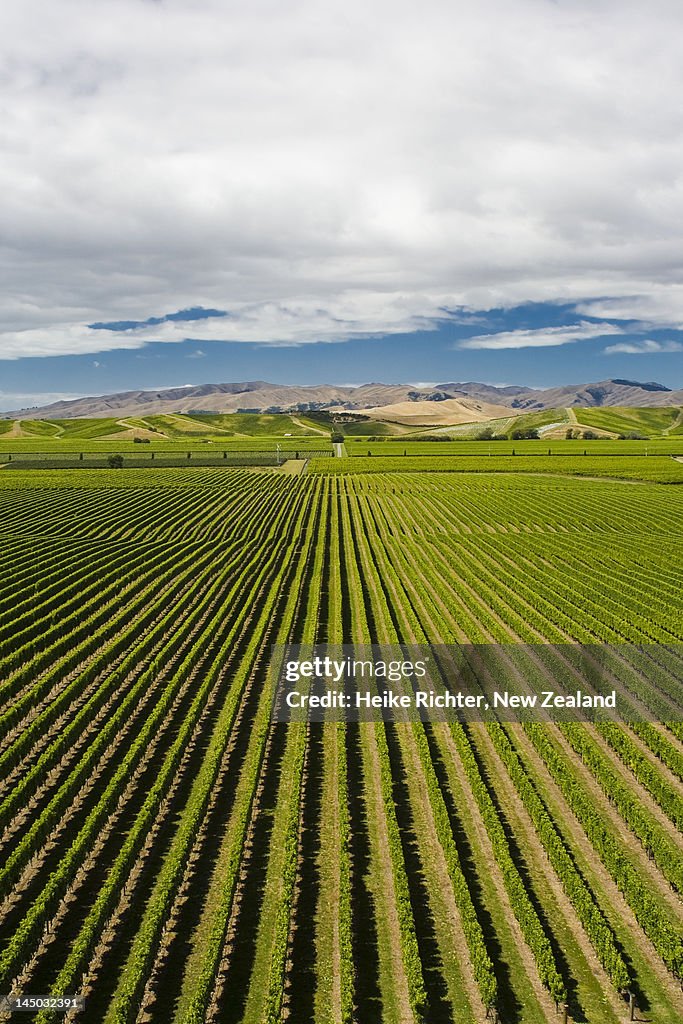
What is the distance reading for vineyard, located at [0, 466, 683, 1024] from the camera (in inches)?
555

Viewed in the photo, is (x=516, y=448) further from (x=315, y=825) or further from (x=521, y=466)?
(x=315, y=825)

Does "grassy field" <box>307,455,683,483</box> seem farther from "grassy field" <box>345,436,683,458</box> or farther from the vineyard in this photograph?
the vineyard

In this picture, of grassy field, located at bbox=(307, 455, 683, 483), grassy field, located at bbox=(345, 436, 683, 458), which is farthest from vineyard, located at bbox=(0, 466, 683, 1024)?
grassy field, located at bbox=(345, 436, 683, 458)

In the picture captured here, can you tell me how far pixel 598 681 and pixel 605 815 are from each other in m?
10.1

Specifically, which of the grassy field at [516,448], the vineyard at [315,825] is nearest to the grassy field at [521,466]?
the grassy field at [516,448]

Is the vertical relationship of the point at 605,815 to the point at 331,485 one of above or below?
below

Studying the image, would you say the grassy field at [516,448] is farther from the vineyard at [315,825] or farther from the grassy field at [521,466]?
the vineyard at [315,825]

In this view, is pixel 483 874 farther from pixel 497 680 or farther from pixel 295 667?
pixel 295 667

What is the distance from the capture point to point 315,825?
19438 mm

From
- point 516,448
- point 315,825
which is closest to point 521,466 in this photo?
point 516,448

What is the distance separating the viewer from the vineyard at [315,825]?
555 inches

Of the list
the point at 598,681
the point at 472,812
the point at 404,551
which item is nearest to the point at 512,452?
the point at 404,551

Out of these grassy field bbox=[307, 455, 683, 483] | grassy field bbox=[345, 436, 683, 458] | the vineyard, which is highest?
grassy field bbox=[345, 436, 683, 458]

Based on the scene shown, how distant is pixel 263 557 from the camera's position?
55.0m
